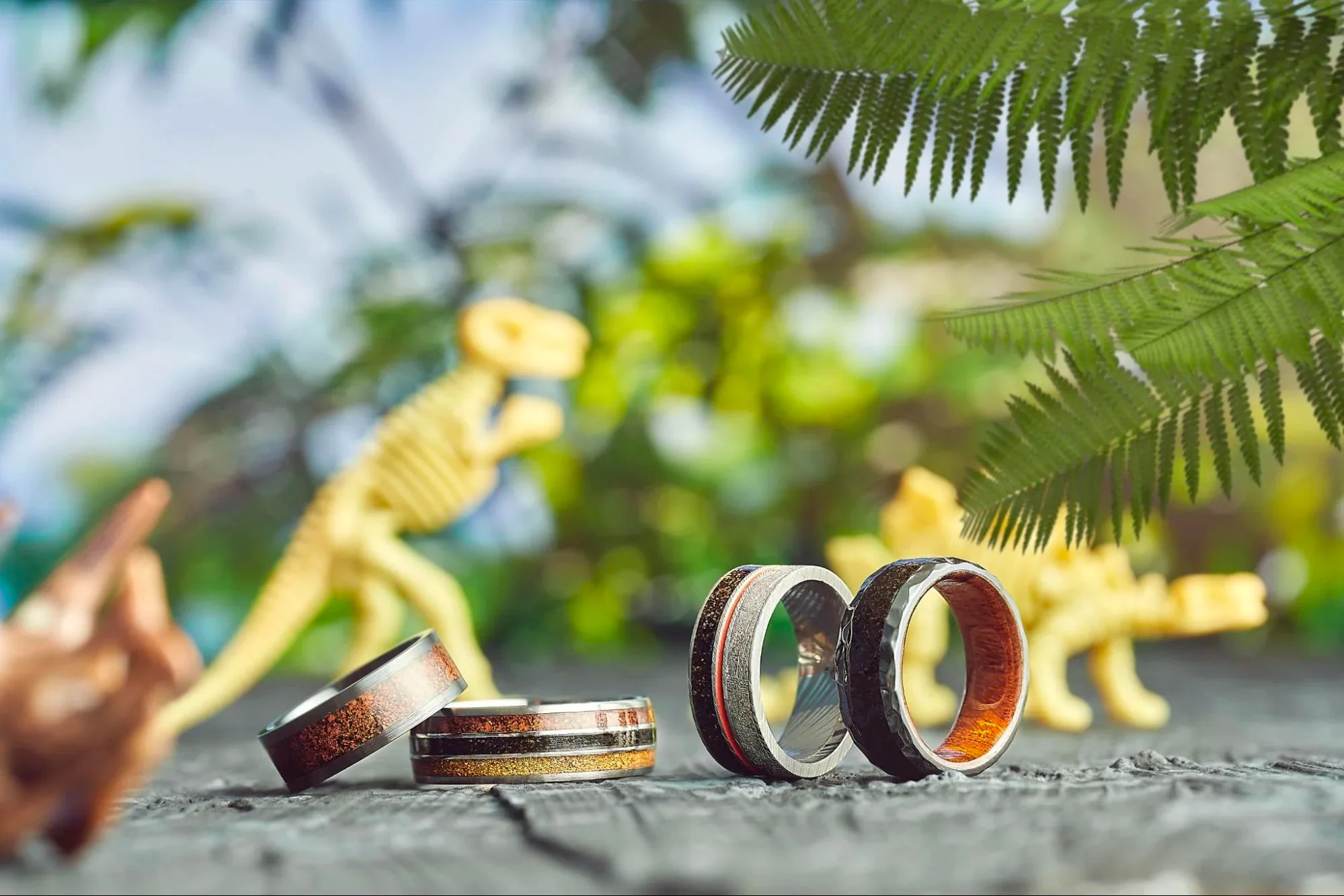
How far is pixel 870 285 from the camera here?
1.99 metres

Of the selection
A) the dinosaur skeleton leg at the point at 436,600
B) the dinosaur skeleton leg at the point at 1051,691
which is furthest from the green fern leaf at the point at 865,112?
the dinosaur skeleton leg at the point at 436,600

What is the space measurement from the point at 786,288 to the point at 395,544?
1.09 m

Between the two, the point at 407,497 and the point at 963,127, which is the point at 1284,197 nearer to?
the point at 963,127

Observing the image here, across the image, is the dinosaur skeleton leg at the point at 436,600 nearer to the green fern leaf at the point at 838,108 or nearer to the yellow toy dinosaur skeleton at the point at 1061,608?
the yellow toy dinosaur skeleton at the point at 1061,608

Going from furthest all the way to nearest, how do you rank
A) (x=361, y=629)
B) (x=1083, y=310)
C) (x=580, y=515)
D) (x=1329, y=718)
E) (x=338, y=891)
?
(x=580, y=515) → (x=361, y=629) → (x=1329, y=718) → (x=1083, y=310) → (x=338, y=891)

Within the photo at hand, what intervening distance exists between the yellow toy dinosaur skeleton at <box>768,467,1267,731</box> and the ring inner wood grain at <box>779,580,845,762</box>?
0.62 feet

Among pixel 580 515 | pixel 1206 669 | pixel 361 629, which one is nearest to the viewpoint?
pixel 361 629

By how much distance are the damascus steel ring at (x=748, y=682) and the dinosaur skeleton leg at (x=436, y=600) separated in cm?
35

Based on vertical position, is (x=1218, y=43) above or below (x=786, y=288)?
below

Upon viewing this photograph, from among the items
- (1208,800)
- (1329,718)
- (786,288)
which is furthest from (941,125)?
(786,288)

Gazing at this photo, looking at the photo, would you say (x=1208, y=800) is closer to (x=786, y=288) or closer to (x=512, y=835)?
(x=512, y=835)

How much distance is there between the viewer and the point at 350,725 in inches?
20.9

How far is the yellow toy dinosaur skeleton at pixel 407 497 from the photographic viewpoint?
0.93 meters

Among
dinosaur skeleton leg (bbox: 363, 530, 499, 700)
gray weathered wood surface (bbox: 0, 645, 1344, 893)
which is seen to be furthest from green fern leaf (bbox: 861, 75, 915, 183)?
dinosaur skeleton leg (bbox: 363, 530, 499, 700)
